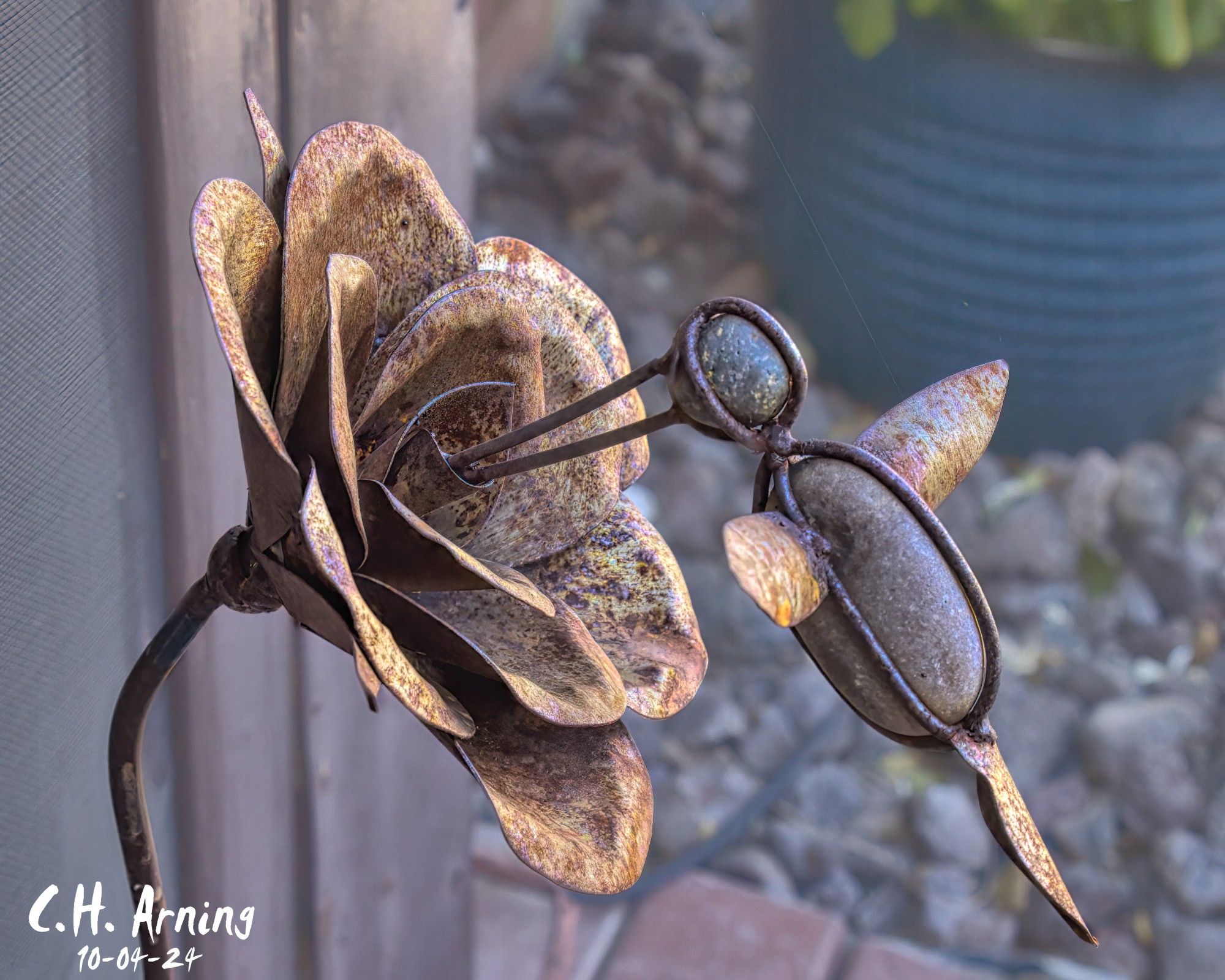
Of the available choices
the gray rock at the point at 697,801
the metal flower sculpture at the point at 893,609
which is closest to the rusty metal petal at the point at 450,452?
the metal flower sculpture at the point at 893,609

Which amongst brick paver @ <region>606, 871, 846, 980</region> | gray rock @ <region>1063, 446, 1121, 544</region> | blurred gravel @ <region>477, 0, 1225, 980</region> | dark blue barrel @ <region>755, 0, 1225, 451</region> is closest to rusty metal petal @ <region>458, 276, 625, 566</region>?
dark blue barrel @ <region>755, 0, 1225, 451</region>

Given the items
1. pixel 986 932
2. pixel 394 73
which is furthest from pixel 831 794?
pixel 394 73

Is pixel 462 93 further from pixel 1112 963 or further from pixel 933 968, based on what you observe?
pixel 1112 963

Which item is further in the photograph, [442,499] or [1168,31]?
[1168,31]

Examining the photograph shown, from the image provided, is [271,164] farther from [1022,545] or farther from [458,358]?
[1022,545]

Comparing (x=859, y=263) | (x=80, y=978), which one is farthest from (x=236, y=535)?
(x=859, y=263)

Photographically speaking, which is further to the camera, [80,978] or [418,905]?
[418,905]
